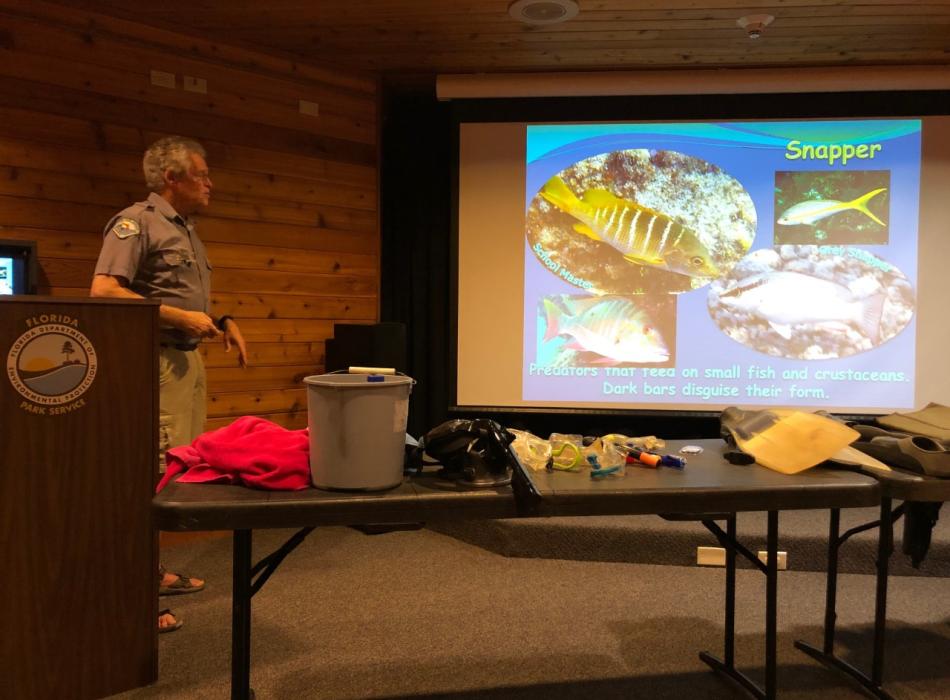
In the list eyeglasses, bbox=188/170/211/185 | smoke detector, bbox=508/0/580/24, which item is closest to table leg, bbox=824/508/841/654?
eyeglasses, bbox=188/170/211/185

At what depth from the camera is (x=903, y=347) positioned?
141 inches

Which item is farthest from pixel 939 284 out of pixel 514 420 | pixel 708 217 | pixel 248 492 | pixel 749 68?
pixel 248 492

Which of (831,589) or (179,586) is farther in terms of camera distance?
(179,586)

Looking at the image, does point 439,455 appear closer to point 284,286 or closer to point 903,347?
point 284,286

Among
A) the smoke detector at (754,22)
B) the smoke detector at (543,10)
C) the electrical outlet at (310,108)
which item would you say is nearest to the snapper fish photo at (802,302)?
the smoke detector at (754,22)

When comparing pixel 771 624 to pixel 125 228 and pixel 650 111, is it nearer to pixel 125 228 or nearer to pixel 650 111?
pixel 125 228

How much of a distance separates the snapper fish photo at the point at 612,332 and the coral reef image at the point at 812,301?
1.18 ft

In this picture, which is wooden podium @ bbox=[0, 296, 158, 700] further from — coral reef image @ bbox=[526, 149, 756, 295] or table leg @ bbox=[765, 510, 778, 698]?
coral reef image @ bbox=[526, 149, 756, 295]

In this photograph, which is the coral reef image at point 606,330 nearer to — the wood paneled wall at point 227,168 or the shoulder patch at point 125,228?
the wood paneled wall at point 227,168

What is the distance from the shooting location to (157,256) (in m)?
2.26

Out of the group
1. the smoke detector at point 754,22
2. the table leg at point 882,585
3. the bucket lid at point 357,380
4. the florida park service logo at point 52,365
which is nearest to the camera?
the bucket lid at point 357,380

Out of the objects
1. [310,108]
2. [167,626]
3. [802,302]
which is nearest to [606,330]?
[802,302]

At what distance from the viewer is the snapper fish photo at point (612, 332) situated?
3.72 meters

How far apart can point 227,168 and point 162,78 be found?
486 mm
